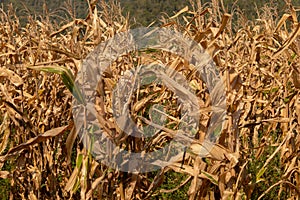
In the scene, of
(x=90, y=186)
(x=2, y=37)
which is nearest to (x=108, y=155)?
(x=90, y=186)

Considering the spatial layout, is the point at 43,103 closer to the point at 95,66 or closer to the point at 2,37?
the point at 95,66

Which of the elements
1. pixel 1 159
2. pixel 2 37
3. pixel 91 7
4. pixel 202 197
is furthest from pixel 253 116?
pixel 2 37

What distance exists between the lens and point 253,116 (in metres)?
3.11

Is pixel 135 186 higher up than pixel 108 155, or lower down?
lower down

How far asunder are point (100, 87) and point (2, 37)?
285 centimetres

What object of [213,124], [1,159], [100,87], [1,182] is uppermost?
[100,87]

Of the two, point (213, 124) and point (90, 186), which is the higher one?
point (213, 124)

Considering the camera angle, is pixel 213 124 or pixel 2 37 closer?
pixel 213 124

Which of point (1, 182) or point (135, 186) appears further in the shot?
point (1, 182)

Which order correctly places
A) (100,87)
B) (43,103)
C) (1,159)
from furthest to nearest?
(43,103), (1,159), (100,87)

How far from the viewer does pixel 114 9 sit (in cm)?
248

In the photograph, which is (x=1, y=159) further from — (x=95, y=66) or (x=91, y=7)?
(x=91, y=7)

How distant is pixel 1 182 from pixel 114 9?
5.08 ft

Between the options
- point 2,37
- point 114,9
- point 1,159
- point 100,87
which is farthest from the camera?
point 2,37
